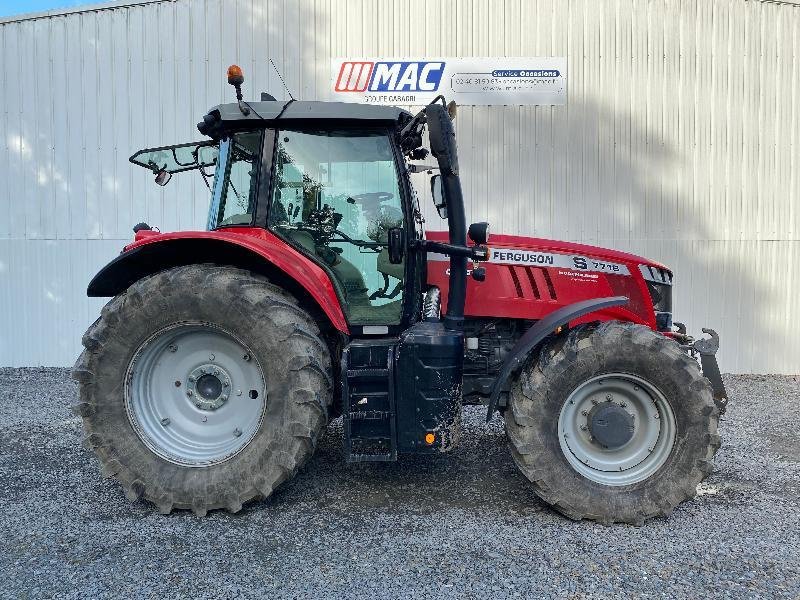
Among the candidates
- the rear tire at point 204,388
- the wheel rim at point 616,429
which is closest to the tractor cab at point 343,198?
the rear tire at point 204,388

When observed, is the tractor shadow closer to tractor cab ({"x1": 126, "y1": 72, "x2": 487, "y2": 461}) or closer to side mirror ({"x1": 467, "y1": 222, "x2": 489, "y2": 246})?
tractor cab ({"x1": 126, "y1": 72, "x2": 487, "y2": 461})

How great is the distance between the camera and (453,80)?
7074mm

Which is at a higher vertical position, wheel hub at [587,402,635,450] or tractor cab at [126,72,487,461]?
tractor cab at [126,72,487,461]

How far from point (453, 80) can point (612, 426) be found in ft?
17.9

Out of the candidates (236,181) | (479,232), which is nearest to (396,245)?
(479,232)

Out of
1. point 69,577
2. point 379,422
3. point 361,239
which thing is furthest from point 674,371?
point 69,577

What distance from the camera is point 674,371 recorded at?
2924 millimetres

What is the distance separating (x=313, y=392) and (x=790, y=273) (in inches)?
276

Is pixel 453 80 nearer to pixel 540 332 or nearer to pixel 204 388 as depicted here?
pixel 540 332

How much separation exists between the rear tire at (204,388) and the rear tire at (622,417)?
3.84 feet

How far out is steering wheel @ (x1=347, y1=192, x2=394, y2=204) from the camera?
3.25 metres

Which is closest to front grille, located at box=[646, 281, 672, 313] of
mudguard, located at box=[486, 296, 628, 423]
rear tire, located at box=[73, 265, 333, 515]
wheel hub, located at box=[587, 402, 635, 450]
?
mudguard, located at box=[486, 296, 628, 423]

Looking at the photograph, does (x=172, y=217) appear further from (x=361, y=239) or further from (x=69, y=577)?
(x=69, y=577)

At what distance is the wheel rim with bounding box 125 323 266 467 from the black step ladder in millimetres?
A: 528
